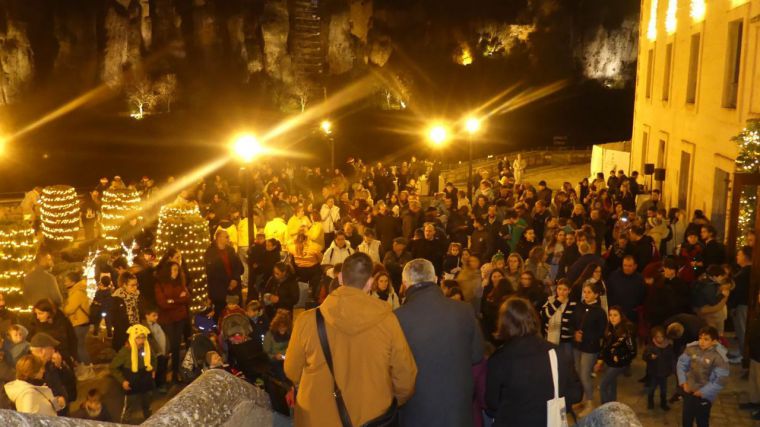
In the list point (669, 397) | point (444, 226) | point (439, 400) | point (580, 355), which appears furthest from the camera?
point (444, 226)

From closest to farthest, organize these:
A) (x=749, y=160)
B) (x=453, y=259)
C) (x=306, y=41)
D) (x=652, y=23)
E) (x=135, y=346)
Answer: (x=135, y=346)
(x=749, y=160)
(x=453, y=259)
(x=652, y=23)
(x=306, y=41)

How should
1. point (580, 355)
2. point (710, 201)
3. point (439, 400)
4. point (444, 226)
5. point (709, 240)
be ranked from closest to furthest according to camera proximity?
point (439, 400)
point (580, 355)
point (709, 240)
point (444, 226)
point (710, 201)

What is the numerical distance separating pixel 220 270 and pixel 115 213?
17.6 ft

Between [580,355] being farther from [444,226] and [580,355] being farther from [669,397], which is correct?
[444,226]

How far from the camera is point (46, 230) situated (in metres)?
17.0

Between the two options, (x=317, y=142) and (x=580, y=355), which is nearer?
(x=580, y=355)

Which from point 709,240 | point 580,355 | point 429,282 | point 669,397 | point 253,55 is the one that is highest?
point 253,55

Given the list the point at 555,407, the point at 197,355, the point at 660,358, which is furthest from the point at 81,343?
the point at 555,407

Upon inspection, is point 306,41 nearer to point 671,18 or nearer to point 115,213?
point 671,18

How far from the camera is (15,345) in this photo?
7871 millimetres

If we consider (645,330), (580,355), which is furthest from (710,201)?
(580,355)

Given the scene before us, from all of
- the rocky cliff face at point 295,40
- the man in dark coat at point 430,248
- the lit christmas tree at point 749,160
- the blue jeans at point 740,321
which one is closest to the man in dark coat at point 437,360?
the blue jeans at point 740,321

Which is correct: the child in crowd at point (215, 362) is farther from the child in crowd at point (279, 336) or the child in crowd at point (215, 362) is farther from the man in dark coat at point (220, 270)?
the man in dark coat at point (220, 270)

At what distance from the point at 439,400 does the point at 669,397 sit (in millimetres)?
5733
